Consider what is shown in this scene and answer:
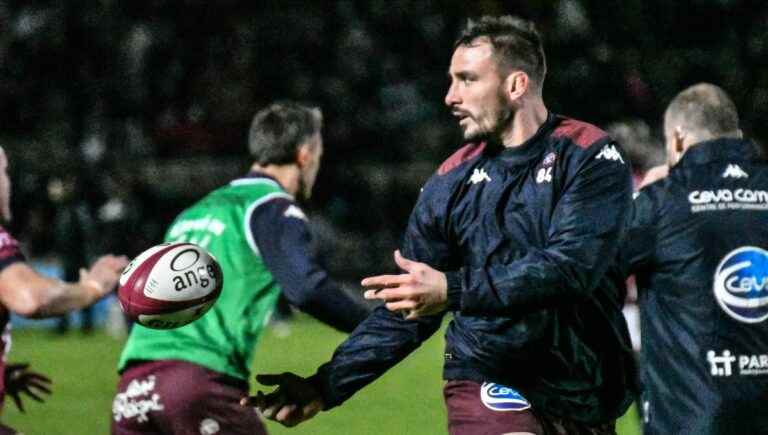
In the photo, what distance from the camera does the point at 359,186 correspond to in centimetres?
1811

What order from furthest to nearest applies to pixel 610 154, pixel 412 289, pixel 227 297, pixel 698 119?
pixel 227 297 → pixel 698 119 → pixel 610 154 → pixel 412 289

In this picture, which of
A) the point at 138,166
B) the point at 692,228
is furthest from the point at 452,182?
the point at 138,166

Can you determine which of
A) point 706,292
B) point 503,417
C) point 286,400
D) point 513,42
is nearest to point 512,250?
point 503,417

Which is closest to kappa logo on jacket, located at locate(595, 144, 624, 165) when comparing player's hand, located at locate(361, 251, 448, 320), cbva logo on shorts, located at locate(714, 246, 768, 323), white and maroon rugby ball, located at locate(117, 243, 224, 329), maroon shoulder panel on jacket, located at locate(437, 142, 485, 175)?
maroon shoulder panel on jacket, located at locate(437, 142, 485, 175)

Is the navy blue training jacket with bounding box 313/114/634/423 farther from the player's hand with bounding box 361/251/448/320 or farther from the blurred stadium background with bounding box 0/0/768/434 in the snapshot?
the blurred stadium background with bounding box 0/0/768/434

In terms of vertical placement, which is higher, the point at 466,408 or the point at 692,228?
the point at 692,228

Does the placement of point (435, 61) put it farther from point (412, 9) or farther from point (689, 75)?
point (689, 75)

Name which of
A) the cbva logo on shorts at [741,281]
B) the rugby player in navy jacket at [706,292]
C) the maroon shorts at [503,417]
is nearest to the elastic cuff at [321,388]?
the maroon shorts at [503,417]

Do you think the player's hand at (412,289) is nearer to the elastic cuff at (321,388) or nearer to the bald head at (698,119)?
the elastic cuff at (321,388)

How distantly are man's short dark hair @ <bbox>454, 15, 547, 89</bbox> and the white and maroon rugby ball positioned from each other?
125 centimetres

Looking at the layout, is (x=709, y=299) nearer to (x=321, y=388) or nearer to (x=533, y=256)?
(x=533, y=256)

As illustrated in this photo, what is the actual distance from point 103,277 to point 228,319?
2.15ft

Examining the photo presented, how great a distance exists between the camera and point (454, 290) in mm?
4141

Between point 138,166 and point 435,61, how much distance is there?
4396mm
